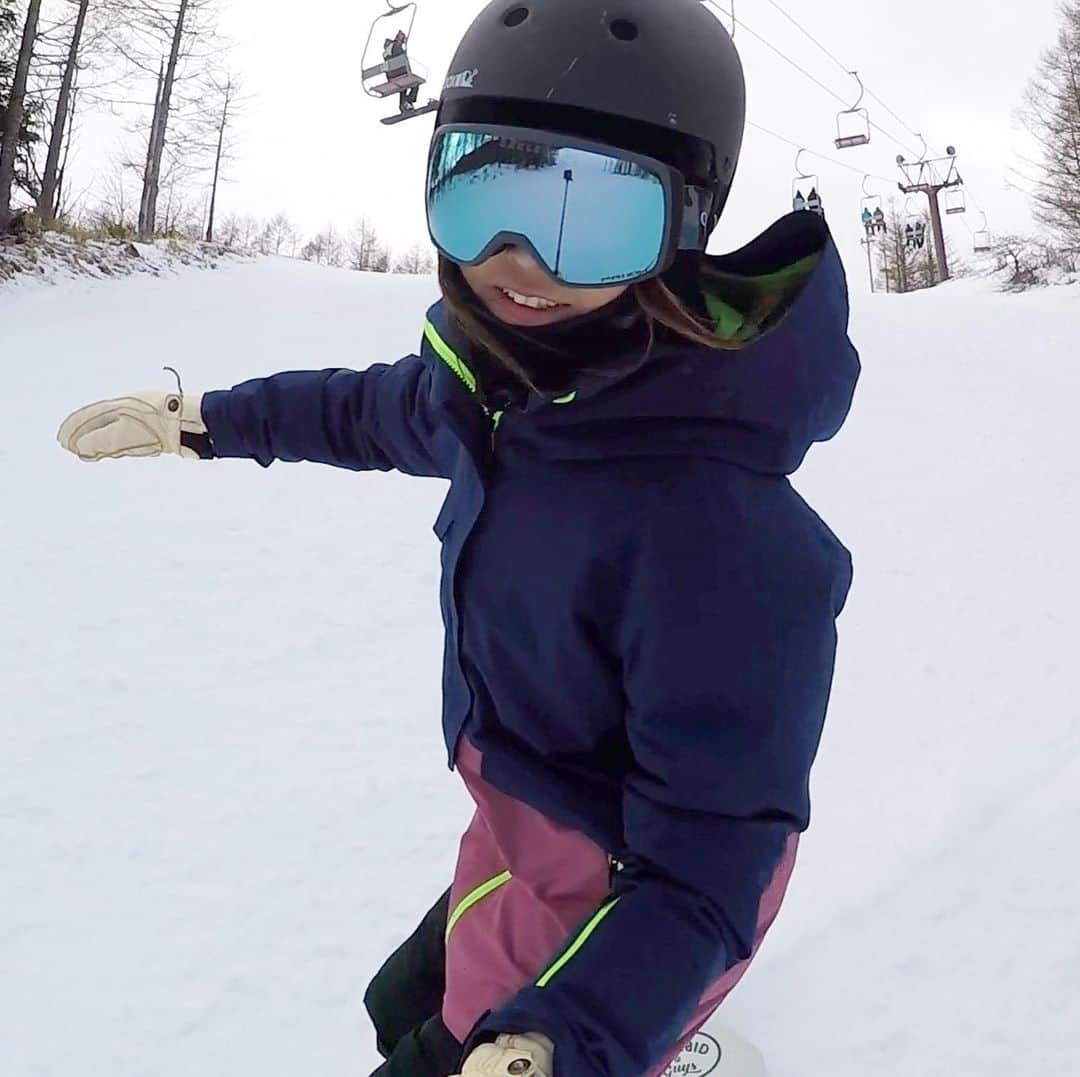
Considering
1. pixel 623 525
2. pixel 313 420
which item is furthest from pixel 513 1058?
pixel 313 420

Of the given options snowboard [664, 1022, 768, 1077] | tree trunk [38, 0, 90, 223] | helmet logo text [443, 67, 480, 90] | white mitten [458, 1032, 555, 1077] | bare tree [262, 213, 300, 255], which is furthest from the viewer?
bare tree [262, 213, 300, 255]

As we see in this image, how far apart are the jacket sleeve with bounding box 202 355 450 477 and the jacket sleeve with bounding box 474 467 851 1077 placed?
Result: 0.67 m

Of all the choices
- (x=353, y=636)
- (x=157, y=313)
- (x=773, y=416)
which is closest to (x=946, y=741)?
(x=353, y=636)

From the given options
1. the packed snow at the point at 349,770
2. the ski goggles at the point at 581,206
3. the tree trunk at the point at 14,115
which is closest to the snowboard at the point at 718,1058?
the packed snow at the point at 349,770

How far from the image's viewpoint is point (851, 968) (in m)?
2.30

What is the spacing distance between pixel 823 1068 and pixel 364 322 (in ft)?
35.0

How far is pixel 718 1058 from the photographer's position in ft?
6.53

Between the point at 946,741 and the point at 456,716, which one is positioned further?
the point at 946,741

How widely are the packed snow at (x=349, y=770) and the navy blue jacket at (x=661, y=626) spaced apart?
4.77ft

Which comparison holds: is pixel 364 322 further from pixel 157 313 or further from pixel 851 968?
pixel 851 968

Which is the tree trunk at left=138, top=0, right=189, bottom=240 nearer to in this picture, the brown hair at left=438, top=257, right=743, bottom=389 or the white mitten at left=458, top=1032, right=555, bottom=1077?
the brown hair at left=438, top=257, right=743, bottom=389

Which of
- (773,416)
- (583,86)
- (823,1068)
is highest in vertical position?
(583,86)

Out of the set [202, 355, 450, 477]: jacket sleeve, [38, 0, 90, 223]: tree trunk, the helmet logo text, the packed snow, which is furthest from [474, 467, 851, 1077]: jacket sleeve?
[38, 0, 90, 223]: tree trunk

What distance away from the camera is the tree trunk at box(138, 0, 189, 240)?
1822 cm
